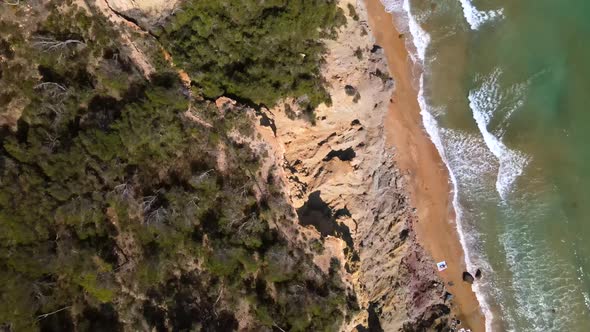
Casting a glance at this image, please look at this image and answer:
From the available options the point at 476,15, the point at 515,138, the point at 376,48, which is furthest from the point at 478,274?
the point at 476,15

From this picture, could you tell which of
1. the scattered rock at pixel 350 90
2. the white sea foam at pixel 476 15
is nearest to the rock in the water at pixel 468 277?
the scattered rock at pixel 350 90

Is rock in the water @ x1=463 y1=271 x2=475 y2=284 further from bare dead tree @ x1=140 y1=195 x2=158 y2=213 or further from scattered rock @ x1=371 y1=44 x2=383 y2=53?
bare dead tree @ x1=140 y1=195 x2=158 y2=213

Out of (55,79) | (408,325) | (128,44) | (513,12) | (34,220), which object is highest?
(513,12)

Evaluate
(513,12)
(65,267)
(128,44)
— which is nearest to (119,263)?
(65,267)

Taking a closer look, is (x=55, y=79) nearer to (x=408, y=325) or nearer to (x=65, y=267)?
(x=65, y=267)

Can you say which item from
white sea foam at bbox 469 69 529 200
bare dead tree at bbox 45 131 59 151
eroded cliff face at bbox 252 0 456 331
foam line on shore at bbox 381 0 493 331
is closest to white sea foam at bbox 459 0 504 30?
foam line on shore at bbox 381 0 493 331

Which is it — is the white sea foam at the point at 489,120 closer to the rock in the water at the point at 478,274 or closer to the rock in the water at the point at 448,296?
the rock in the water at the point at 478,274

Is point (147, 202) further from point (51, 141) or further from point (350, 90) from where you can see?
point (350, 90)
